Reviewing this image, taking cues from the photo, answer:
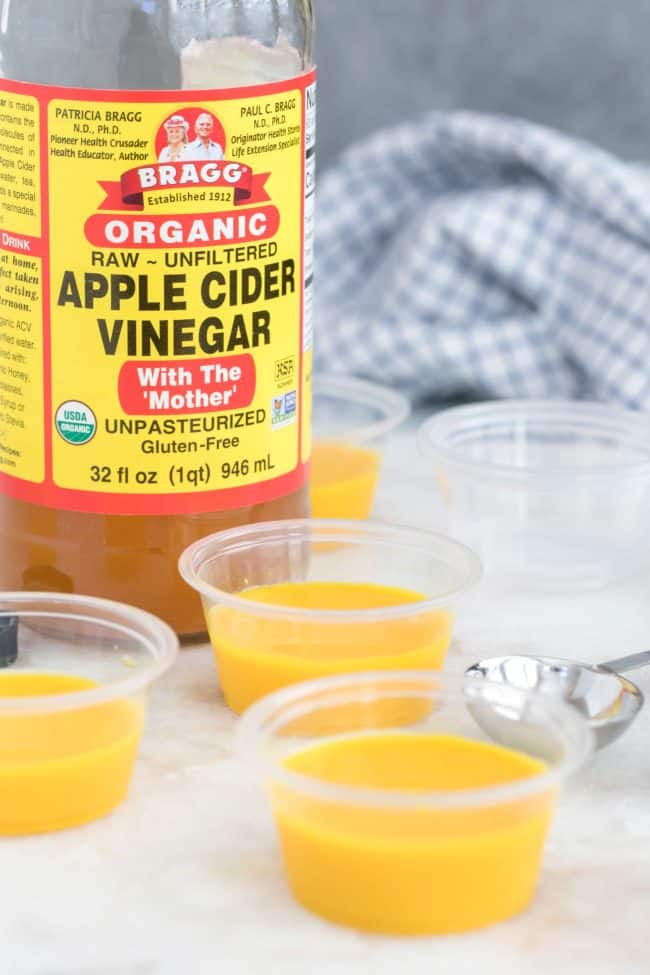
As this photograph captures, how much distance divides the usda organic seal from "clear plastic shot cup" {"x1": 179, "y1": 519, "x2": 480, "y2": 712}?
10cm

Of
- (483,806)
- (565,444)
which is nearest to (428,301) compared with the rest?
(565,444)

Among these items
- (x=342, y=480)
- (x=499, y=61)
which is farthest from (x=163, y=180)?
(x=499, y=61)

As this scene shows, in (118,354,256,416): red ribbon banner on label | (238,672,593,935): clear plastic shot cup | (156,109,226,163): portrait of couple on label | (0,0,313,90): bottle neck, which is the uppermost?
(0,0,313,90): bottle neck

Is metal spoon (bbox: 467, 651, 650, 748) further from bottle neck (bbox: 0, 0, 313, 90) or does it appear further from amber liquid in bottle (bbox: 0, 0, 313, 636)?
bottle neck (bbox: 0, 0, 313, 90)

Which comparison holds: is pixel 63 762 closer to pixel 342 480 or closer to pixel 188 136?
pixel 188 136

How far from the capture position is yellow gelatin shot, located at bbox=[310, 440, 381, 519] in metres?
1.40

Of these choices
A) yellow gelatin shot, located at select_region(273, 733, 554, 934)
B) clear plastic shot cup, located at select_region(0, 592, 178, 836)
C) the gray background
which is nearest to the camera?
yellow gelatin shot, located at select_region(273, 733, 554, 934)

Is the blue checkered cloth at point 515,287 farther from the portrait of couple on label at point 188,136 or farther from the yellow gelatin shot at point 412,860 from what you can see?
the yellow gelatin shot at point 412,860

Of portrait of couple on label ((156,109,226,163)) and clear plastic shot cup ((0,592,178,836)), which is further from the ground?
portrait of couple on label ((156,109,226,163))

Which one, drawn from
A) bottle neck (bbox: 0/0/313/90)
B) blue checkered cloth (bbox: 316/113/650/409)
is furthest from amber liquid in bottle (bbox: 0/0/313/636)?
blue checkered cloth (bbox: 316/113/650/409)

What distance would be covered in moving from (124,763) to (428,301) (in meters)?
1.01

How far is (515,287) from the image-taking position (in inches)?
74.4

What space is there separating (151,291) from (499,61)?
133 cm

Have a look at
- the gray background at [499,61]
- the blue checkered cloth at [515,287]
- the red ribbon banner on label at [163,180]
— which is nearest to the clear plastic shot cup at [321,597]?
the red ribbon banner on label at [163,180]
